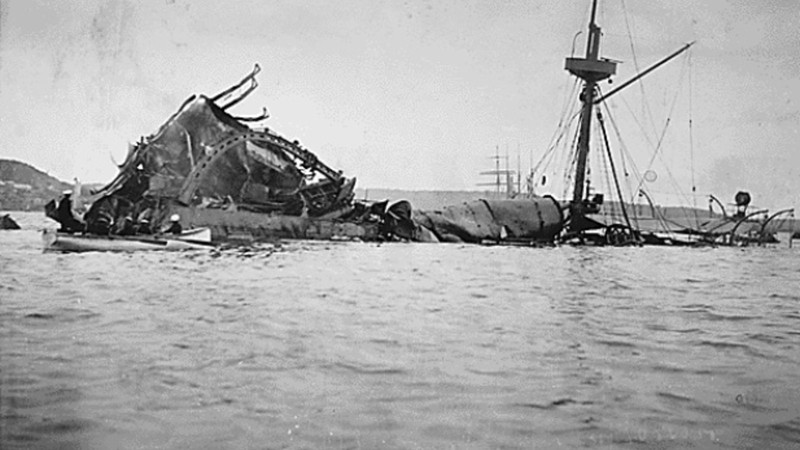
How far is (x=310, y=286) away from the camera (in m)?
1.95

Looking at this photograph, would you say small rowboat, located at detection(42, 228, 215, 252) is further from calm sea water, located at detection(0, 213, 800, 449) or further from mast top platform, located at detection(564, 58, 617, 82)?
mast top platform, located at detection(564, 58, 617, 82)

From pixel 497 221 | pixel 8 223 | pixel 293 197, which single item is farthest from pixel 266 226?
pixel 8 223

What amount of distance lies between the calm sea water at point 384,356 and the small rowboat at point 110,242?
60 millimetres

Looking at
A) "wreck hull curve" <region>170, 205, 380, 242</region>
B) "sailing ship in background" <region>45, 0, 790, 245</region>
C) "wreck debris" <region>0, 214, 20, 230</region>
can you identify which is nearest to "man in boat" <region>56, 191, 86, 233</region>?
"sailing ship in background" <region>45, 0, 790, 245</region>

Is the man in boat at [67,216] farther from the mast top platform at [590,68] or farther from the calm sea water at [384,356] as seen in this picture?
the mast top platform at [590,68]

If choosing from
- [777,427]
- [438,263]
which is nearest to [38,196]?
[438,263]

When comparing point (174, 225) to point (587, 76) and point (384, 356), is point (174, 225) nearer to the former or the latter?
point (384, 356)

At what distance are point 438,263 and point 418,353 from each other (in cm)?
99

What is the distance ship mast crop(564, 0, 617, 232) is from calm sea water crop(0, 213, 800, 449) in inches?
15.0

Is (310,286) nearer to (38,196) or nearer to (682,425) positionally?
(38,196)

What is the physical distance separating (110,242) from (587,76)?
158cm

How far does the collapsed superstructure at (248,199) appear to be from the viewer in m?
2.10

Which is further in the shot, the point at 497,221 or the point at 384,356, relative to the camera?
the point at 497,221

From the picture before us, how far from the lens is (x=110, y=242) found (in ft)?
7.50
